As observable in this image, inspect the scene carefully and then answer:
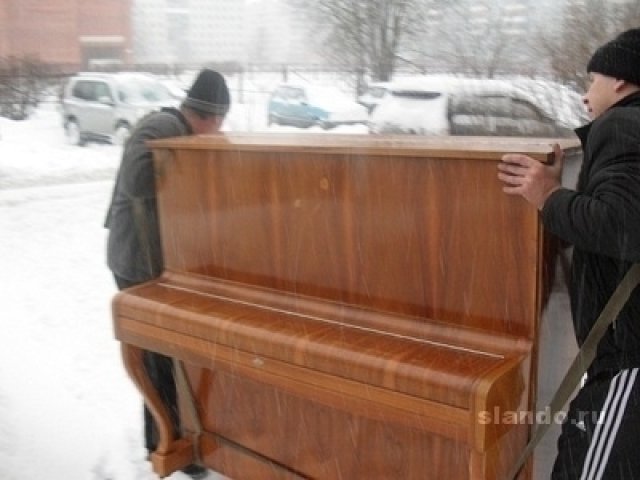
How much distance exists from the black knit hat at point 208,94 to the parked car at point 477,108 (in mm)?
570

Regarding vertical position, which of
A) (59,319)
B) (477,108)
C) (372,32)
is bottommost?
(59,319)

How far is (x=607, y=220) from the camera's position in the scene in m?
1.49

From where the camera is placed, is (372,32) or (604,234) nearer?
(604,234)

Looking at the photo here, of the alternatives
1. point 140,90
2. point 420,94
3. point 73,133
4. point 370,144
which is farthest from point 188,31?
point 370,144

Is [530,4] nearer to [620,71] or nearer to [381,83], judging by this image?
[381,83]

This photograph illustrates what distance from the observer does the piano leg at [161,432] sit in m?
2.50

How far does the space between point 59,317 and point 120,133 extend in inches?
61.6

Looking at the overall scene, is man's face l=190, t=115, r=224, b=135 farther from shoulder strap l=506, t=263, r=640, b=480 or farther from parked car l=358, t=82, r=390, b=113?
shoulder strap l=506, t=263, r=640, b=480

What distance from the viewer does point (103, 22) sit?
2924 mm

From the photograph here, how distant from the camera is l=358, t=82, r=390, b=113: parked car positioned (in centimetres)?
263

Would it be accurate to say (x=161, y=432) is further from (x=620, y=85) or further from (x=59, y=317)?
(x=620, y=85)

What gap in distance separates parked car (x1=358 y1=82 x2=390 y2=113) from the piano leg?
1.23 metres

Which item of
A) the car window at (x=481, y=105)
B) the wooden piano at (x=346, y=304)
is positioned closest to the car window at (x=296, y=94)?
the wooden piano at (x=346, y=304)

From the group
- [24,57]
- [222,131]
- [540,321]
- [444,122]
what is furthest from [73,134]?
[540,321]
